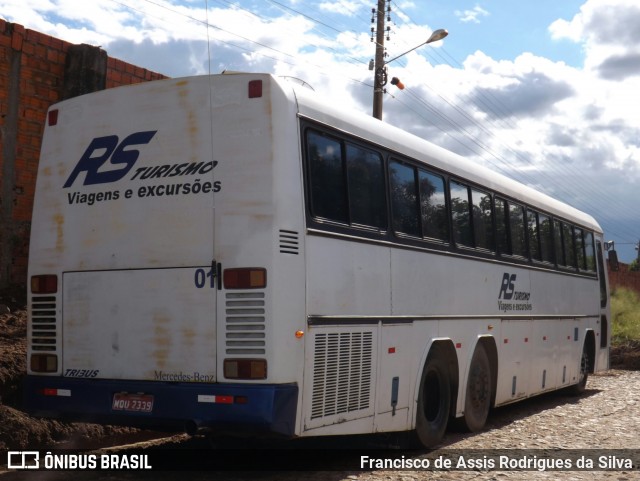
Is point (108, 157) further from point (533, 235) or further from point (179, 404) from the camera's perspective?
point (533, 235)

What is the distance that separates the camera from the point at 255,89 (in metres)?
7.10

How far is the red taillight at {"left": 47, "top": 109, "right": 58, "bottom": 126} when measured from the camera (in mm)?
8164

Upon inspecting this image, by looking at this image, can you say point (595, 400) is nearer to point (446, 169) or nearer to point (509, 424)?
point (509, 424)

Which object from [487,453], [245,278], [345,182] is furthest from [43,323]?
[487,453]

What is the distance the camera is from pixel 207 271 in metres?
7.06

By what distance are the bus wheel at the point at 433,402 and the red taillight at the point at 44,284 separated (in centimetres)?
372

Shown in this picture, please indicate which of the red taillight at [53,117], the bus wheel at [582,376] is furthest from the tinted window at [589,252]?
the red taillight at [53,117]

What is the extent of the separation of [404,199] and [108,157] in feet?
9.67

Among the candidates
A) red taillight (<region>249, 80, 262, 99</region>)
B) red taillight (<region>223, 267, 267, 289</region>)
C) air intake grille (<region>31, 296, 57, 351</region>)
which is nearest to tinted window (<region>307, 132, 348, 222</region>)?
red taillight (<region>249, 80, 262, 99</region>)

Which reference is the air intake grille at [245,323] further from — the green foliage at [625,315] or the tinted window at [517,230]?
the green foliage at [625,315]

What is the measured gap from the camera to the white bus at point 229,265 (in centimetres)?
688

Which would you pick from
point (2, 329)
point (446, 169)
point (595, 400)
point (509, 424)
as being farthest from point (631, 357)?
point (2, 329)

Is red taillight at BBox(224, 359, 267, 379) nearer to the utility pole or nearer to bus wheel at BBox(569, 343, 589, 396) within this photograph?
bus wheel at BBox(569, 343, 589, 396)

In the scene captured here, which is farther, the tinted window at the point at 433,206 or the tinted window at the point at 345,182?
the tinted window at the point at 433,206
